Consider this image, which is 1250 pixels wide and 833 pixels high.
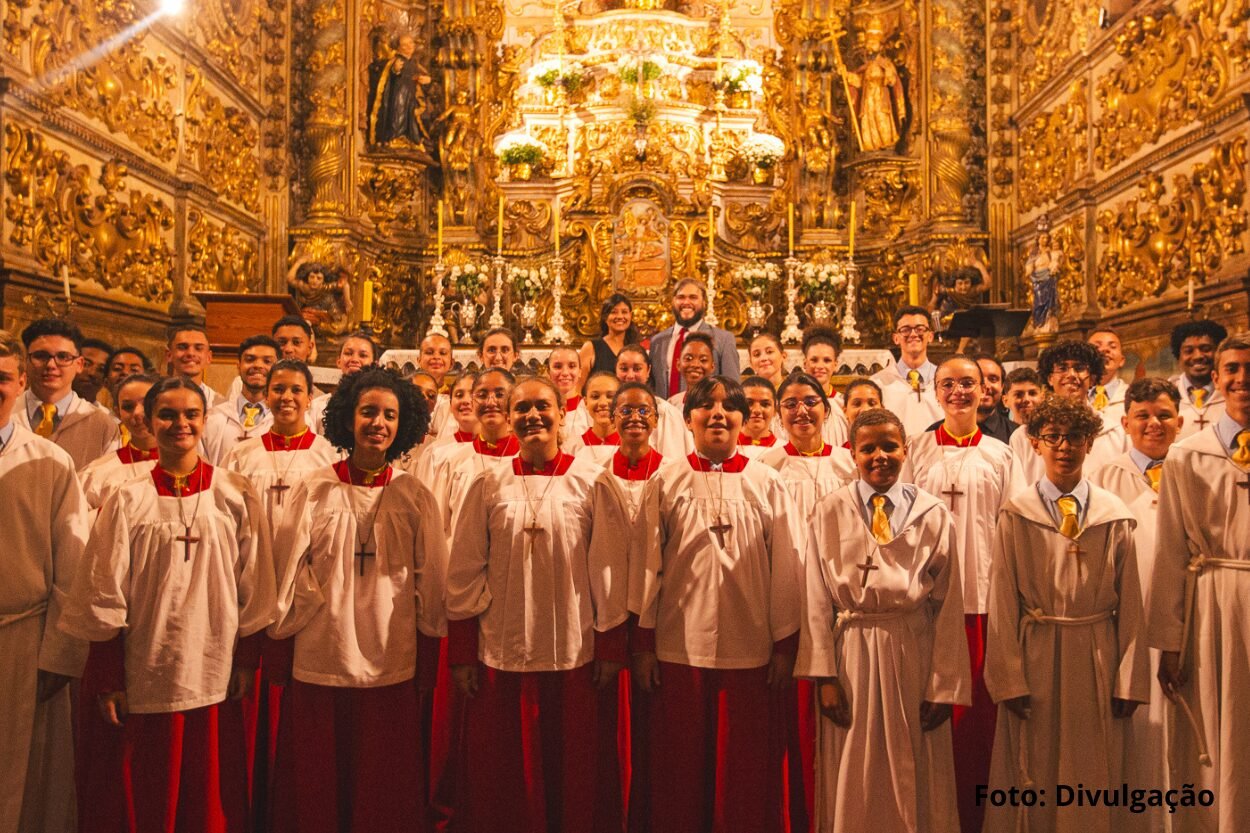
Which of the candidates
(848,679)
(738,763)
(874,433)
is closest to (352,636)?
(738,763)

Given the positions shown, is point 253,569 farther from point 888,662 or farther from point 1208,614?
point 1208,614

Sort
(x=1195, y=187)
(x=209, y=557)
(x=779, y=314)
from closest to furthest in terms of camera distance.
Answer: (x=209, y=557)
(x=1195, y=187)
(x=779, y=314)

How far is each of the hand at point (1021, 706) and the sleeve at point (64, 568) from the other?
331 cm

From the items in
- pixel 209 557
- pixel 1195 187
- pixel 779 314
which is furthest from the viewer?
pixel 779 314

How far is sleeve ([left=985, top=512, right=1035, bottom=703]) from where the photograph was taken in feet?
12.8

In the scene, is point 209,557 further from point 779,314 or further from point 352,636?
point 779,314

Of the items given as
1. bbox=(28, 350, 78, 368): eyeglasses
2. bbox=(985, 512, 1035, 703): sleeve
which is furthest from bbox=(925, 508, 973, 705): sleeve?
bbox=(28, 350, 78, 368): eyeglasses

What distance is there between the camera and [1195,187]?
8250mm

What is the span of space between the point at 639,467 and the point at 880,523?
1.18 m

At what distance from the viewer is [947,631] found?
3861mm

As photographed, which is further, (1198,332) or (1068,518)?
(1198,332)

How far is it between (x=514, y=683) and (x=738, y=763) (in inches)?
35.1

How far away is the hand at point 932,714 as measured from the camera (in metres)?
3.84

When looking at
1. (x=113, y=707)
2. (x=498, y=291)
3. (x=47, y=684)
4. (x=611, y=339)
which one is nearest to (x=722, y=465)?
(x=113, y=707)
